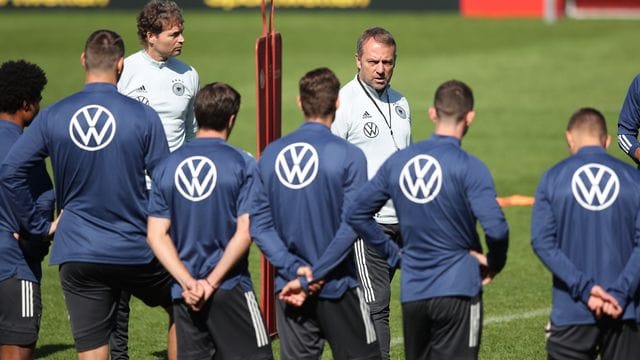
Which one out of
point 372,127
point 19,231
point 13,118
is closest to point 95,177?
point 19,231

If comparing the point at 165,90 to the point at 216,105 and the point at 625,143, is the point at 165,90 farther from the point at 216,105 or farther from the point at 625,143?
the point at 625,143

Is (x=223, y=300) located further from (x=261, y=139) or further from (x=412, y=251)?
(x=261, y=139)

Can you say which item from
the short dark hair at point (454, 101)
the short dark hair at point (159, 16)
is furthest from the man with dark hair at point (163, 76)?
the short dark hair at point (454, 101)

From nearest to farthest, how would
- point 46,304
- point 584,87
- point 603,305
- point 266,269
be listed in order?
point 603,305, point 266,269, point 46,304, point 584,87

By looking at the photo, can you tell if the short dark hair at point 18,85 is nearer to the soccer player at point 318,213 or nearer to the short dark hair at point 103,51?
the short dark hair at point 103,51

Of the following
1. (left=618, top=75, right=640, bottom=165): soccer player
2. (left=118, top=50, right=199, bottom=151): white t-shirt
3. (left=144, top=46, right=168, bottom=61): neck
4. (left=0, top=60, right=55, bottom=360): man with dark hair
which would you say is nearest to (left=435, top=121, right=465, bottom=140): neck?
(left=0, top=60, right=55, bottom=360): man with dark hair

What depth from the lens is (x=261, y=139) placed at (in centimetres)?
998

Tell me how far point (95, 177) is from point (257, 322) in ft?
4.43

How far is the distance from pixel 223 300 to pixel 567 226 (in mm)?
2023

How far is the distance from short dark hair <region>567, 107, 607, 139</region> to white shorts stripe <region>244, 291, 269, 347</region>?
83.0 inches

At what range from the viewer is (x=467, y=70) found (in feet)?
89.1

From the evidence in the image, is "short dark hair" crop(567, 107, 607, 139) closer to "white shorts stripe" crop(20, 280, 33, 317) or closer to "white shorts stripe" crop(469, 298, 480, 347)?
"white shorts stripe" crop(469, 298, 480, 347)

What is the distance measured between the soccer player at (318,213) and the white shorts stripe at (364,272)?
1610mm

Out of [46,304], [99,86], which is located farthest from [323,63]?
[99,86]
